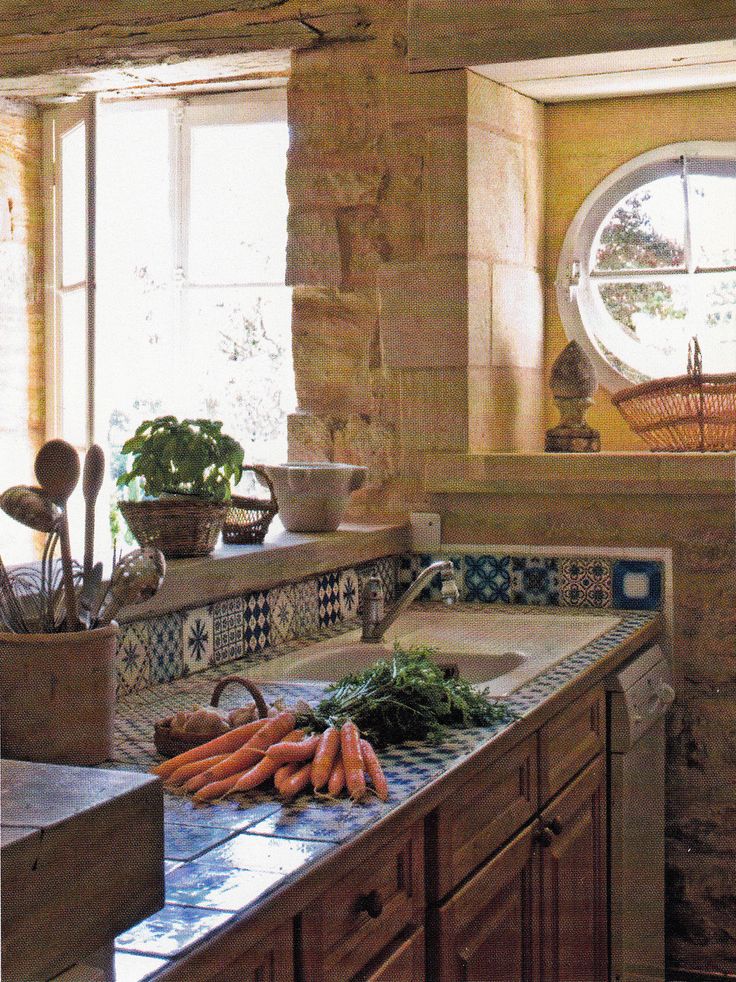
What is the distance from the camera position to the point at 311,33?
333 cm

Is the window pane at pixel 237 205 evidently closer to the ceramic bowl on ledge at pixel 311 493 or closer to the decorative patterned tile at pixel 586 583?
the ceramic bowl on ledge at pixel 311 493

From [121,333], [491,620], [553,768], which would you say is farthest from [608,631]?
[121,333]

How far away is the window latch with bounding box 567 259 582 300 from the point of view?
3713 millimetres

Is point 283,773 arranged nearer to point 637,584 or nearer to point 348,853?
point 348,853

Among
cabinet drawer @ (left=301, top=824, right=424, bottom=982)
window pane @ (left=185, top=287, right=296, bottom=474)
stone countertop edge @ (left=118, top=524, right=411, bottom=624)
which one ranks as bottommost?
cabinet drawer @ (left=301, top=824, right=424, bottom=982)

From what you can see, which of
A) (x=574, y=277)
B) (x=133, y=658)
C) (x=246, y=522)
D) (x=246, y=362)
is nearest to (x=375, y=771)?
(x=133, y=658)

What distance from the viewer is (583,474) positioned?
3357 mm

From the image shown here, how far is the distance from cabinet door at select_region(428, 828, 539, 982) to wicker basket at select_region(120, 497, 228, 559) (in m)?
0.87

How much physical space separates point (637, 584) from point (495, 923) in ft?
4.43

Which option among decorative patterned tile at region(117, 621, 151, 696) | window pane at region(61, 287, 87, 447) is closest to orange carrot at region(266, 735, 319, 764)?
decorative patterned tile at region(117, 621, 151, 696)

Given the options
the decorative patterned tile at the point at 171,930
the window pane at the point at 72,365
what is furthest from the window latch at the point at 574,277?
the decorative patterned tile at the point at 171,930

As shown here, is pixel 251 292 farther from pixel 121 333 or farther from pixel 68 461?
pixel 68 461

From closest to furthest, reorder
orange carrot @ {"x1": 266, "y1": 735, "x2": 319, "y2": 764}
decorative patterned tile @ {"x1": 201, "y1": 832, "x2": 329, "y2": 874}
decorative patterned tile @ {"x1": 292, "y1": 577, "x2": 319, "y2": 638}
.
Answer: decorative patterned tile @ {"x1": 201, "y1": 832, "x2": 329, "y2": 874} < orange carrot @ {"x1": 266, "y1": 735, "x2": 319, "y2": 764} < decorative patterned tile @ {"x1": 292, "y1": 577, "x2": 319, "y2": 638}

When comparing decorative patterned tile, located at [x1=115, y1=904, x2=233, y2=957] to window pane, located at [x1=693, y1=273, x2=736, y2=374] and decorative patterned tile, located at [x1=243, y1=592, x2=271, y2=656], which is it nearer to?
decorative patterned tile, located at [x1=243, y1=592, x2=271, y2=656]
